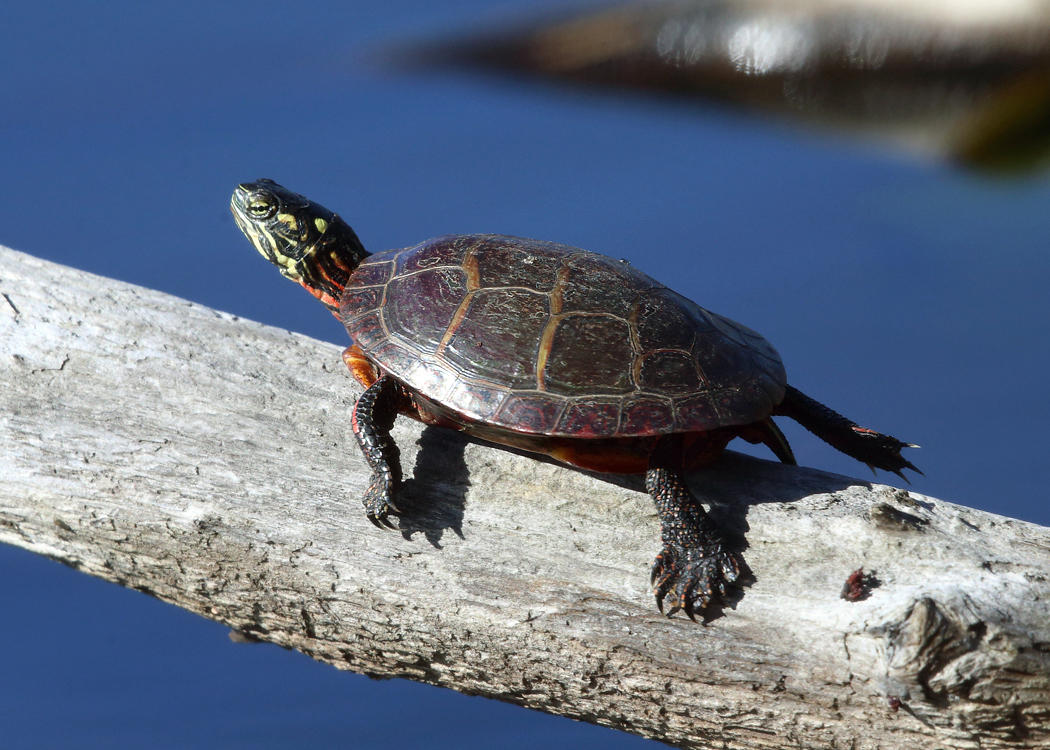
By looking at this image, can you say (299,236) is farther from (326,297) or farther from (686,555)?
(686,555)

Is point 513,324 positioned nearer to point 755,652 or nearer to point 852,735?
point 755,652

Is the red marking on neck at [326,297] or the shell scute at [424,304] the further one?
the red marking on neck at [326,297]

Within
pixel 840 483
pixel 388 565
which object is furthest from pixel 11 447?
pixel 840 483

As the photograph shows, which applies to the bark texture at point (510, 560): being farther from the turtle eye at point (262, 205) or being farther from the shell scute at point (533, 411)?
the turtle eye at point (262, 205)

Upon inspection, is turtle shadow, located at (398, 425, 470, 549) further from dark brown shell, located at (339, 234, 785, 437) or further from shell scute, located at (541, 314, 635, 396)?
shell scute, located at (541, 314, 635, 396)

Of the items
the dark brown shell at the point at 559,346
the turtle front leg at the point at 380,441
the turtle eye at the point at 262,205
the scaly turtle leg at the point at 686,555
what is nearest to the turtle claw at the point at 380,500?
the turtle front leg at the point at 380,441

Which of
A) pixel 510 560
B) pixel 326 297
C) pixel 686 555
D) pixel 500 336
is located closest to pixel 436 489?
pixel 510 560

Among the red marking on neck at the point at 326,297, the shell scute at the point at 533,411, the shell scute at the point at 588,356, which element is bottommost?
the shell scute at the point at 533,411

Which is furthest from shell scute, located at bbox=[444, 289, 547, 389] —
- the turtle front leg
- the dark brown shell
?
the turtle front leg
